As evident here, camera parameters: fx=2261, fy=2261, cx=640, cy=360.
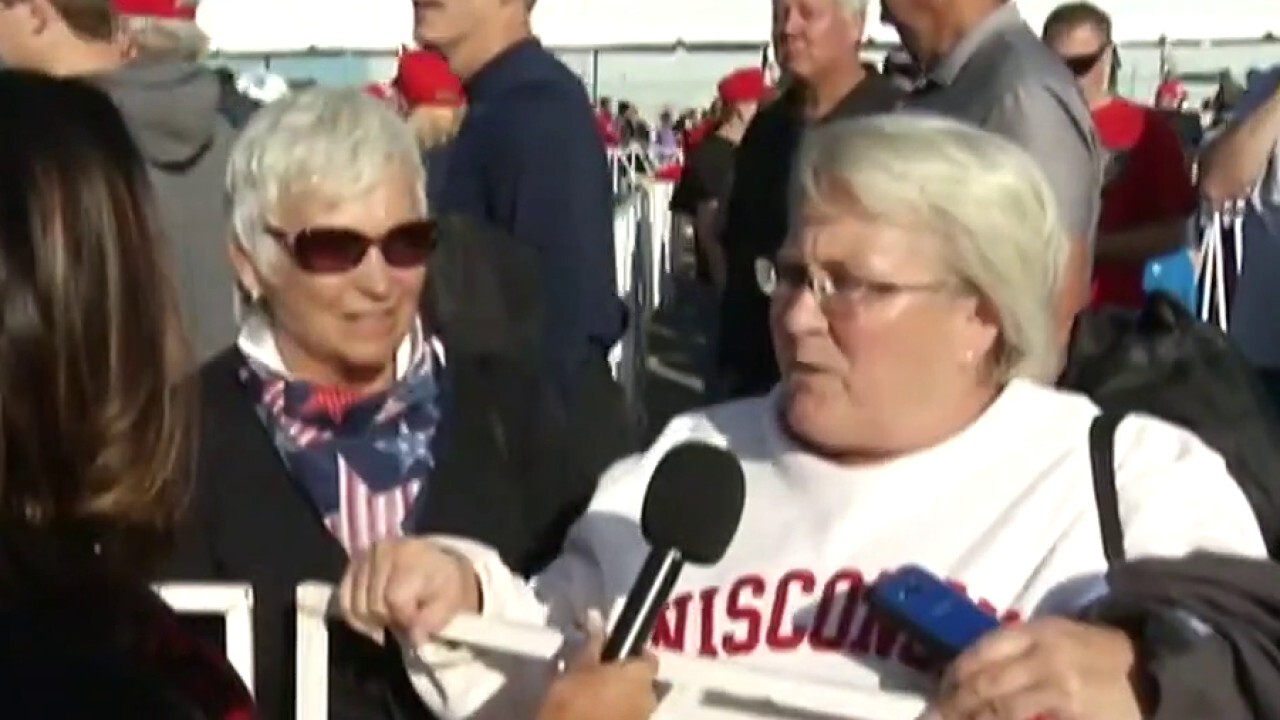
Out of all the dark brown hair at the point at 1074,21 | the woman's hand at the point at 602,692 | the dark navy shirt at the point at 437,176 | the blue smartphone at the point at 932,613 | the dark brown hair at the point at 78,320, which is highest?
the dark brown hair at the point at 78,320

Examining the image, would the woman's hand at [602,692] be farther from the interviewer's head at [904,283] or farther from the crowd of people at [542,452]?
the interviewer's head at [904,283]

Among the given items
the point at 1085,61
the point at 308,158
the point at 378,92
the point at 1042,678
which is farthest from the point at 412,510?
the point at 1085,61

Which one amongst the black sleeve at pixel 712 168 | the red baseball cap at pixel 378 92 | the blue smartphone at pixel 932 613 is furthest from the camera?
the black sleeve at pixel 712 168

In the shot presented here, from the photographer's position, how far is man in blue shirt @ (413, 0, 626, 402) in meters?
4.20

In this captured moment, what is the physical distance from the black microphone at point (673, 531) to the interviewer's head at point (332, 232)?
0.90m

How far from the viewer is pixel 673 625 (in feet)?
7.84

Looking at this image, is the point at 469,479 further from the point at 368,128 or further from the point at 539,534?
the point at 368,128

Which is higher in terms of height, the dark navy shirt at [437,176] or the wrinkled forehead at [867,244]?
the wrinkled forehead at [867,244]

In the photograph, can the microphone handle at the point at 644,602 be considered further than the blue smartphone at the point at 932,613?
No

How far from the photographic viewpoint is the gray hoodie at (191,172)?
13.1ft

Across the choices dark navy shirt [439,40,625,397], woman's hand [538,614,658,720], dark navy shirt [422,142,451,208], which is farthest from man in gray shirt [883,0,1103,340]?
woman's hand [538,614,658,720]

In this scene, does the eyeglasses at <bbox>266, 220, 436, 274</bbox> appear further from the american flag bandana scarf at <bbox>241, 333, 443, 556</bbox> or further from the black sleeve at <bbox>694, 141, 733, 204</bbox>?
the black sleeve at <bbox>694, 141, 733, 204</bbox>

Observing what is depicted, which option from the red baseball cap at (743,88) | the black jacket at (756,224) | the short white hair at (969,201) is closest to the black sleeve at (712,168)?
the red baseball cap at (743,88)

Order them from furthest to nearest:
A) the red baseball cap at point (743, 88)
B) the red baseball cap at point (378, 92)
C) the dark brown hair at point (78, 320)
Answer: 1. the red baseball cap at point (743, 88)
2. the red baseball cap at point (378, 92)
3. the dark brown hair at point (78, 320)
